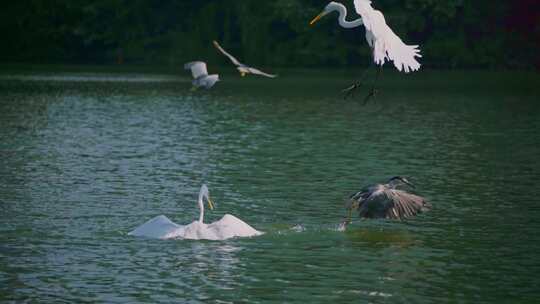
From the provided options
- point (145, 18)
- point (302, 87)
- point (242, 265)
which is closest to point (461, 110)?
point (302, 87)

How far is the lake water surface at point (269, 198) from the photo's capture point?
13758mm

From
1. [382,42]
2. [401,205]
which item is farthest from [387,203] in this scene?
[382,42]

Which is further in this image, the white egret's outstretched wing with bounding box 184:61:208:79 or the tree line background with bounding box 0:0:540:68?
the tree line background with bounding box 0:0:540:68

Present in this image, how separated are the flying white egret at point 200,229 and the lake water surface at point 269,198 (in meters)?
0.21

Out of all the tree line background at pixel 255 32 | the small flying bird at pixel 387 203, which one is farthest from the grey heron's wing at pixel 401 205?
the tree line background at pixel 255 32

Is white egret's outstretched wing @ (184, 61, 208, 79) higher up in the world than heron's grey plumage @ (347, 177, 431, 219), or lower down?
higher up

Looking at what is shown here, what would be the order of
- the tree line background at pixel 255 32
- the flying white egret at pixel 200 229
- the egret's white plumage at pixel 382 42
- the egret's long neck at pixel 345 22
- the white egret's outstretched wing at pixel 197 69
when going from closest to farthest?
the egret's white plumage at pixel 382 42 → the white egret's outstretched wing at pixel 197 69 → the egret's long neck at pixel 345 22 → the flying white egret at pixel 200 229 → the tree line background at pixel 255 32

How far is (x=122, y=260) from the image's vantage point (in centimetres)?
1478

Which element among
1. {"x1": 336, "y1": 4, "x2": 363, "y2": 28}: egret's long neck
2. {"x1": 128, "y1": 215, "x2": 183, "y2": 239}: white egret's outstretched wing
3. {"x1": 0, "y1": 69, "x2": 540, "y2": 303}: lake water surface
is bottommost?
{"x1": 0, "y1": 69, "x2": 540, "y2": 303}: lake water surface

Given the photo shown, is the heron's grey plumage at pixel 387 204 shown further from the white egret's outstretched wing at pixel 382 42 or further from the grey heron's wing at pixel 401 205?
the white egret's outstretched wing at pixel 382 42

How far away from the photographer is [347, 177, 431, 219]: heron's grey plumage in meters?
16.1

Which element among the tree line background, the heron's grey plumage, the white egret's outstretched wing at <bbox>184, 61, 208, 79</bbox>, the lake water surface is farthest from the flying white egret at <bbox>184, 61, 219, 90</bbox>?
the tree line background

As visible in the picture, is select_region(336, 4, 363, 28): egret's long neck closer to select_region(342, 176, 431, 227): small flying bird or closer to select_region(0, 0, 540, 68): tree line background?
select_region(342, 176, 431, 227): small flying bird

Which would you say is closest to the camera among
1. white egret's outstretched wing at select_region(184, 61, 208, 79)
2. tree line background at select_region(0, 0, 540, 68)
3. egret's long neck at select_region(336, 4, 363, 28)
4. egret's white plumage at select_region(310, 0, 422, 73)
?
egret's white plumage at select_region(310, 0, 422, 73)
